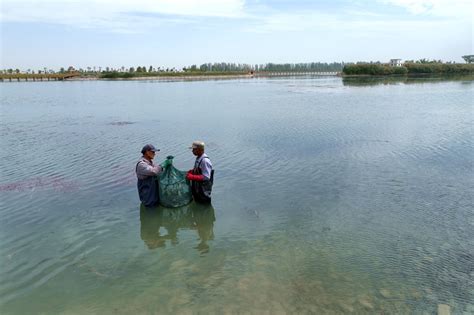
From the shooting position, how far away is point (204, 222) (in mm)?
8844

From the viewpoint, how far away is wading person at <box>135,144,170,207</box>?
8.75 meters

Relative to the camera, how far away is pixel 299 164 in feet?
44.6

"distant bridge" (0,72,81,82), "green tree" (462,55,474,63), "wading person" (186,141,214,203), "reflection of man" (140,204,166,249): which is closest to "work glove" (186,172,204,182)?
"wading person" (186,141,214,203)

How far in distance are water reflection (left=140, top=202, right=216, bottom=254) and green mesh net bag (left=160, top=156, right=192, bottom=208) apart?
0.62ft

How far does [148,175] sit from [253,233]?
8.44 ft

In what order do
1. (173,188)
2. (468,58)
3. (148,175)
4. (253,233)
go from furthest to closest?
(468,58) → (173,188) → (148,175) → (253,233)

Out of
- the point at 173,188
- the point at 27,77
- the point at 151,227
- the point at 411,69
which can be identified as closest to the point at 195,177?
the point at 173,188

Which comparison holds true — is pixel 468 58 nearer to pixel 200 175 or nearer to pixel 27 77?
pixel 27 77

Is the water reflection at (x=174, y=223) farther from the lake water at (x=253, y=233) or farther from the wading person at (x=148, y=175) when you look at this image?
the wading person at (x=148, y=175)

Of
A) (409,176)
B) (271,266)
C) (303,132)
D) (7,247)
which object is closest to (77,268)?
(7,247)

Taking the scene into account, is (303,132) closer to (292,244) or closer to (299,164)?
(299,164)

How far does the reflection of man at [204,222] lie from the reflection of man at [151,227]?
2.45ft

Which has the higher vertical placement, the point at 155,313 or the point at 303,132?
the point at 303,132

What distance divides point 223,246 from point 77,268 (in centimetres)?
255
